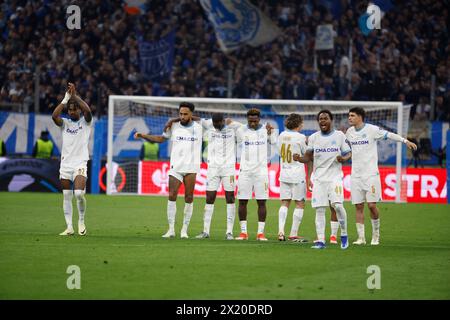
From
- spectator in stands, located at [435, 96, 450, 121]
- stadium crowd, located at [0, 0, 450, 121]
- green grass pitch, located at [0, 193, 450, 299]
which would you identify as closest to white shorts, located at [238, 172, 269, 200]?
green grass pitch, located at [0, 193, 450, 299]

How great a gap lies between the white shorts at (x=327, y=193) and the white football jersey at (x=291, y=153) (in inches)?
63.5

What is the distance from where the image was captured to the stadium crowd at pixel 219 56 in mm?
31312

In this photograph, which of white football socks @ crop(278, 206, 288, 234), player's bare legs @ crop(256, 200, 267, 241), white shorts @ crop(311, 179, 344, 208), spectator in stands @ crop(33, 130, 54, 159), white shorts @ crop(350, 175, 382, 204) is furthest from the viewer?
spectator in stands @ crop(33, 130, 54, 159)

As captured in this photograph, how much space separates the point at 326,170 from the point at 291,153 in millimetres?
1644

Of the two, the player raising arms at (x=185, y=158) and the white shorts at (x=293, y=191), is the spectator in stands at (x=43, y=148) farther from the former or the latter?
the white shorts at (x=293, y=191)

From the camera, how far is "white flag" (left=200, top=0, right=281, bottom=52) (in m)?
33.9

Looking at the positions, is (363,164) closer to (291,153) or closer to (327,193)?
(327,193)

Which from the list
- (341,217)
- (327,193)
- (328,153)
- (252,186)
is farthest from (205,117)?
(341,217)

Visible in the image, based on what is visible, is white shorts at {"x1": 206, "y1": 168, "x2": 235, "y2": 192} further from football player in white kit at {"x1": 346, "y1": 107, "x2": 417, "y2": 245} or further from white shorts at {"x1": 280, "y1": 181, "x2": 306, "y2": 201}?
football player in white kit at {"x1": 346, "y1": 107, "x2": 417, "y2": 245}

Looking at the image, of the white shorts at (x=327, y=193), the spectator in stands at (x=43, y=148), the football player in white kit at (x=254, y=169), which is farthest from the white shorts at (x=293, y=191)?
the spectator in stands at (x=43, y=148)

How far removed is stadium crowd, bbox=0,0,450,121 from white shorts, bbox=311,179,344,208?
16246mm

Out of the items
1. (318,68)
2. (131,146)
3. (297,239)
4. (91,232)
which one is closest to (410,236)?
(297,239)

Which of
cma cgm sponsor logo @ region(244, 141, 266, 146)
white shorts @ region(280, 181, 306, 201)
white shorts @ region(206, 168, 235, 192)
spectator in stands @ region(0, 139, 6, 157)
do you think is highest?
cma cgm sponsor logo @ region(244, 141, 266, 146)

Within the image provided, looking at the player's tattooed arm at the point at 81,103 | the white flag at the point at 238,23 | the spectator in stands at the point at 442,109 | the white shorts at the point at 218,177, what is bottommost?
the white shorts at the point at 218,177
